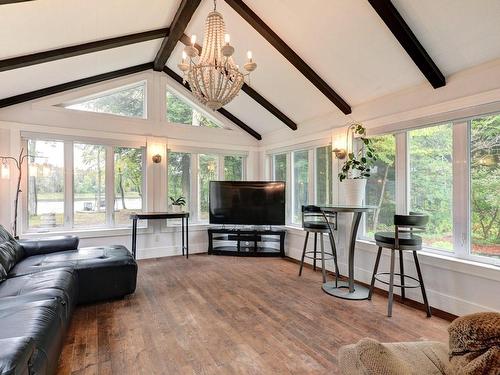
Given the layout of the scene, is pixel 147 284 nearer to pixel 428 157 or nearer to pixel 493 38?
pixel 428 157

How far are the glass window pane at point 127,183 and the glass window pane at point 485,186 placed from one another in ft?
16.5

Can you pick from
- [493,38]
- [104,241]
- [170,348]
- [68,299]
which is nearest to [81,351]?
[68,299]

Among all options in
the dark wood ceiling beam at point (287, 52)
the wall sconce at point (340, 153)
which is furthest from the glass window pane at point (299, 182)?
the dark wood ceiling beam at point (287, 52)

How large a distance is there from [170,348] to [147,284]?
67.1 inches

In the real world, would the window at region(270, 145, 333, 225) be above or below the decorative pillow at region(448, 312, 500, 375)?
above

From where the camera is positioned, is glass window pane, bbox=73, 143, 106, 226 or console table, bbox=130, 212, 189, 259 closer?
console table, bbox=130, 212, 189, 259

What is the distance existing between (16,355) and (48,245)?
2851 mm

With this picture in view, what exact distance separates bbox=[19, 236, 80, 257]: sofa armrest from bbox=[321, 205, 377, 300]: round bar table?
340 centimetres

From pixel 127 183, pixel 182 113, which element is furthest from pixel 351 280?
Result: pixel 182 113

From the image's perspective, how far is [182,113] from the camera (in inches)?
227

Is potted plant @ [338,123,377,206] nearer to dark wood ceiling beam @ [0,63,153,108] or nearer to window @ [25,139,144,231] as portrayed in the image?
window @ [25,139,144,231]

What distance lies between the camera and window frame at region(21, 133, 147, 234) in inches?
175

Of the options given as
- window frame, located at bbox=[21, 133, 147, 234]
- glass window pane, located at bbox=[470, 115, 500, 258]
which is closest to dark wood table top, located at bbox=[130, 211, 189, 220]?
window frame, located at bbox=[21, 133, 147, 234]

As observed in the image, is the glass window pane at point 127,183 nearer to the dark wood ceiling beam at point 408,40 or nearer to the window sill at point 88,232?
the window sill at point 88,232
